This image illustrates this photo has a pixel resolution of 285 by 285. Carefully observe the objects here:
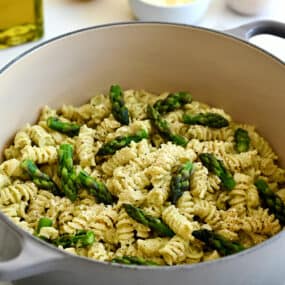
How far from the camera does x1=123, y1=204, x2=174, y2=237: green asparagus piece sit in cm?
91

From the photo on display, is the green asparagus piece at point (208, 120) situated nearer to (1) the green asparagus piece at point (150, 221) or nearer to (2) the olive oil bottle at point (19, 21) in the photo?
(1) the green asparagus piece at point (150, 221)

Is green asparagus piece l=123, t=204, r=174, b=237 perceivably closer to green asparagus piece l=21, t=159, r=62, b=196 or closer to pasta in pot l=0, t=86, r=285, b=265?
pasta in pot l=0, t=86, r=285, b=265

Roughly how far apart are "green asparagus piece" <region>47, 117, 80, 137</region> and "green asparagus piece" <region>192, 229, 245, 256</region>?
0.30m

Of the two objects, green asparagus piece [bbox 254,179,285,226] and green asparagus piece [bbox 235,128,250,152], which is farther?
green asparagus piece [bbox 235,128,250,152]

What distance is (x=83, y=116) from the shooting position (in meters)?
1.13

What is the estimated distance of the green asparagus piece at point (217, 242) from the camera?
0.88 meters

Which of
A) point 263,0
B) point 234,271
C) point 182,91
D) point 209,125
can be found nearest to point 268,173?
point 209,125

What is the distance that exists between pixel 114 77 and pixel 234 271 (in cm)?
54

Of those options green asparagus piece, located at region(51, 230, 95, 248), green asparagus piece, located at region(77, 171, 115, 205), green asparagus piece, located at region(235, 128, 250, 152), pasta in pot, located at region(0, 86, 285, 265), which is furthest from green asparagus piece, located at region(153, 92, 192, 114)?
green asparagus piece, located at region(51, 230, 95, 248)

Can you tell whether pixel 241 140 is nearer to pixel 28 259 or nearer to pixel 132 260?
pixel 132 260

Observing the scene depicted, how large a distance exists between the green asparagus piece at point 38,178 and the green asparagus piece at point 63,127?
0.10m

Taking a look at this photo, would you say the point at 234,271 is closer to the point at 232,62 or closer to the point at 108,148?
the point at 108,148

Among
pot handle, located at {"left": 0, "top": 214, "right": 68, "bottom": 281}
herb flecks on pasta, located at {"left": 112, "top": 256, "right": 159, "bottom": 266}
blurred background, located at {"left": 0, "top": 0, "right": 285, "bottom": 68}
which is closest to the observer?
pot handle, located at {"left": 0, "top": 214, "right": 68, "bottom": 281}

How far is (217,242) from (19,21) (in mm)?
668
